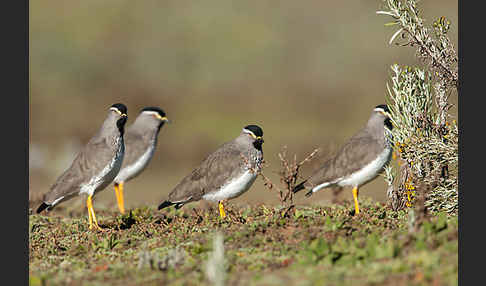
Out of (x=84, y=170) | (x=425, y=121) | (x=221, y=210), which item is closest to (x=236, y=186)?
(x=221, y=210)

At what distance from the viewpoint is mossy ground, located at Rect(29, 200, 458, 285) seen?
6692 mm

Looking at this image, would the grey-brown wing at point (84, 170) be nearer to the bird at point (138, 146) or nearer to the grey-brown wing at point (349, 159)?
the bird at point (138, 146)

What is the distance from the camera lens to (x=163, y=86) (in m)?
34.8

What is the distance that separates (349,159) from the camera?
12.0 meters

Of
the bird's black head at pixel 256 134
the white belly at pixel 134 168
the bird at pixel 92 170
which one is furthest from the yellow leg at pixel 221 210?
the white belly at pixel 134 168

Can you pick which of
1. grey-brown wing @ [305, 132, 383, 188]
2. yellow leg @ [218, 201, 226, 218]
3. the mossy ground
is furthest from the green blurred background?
the mossy ground

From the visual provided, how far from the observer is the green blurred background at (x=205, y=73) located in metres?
26.9

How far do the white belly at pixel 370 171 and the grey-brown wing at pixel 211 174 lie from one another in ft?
7.04

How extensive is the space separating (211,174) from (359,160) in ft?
9.17

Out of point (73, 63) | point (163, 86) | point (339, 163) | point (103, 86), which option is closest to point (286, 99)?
point (163, 86)

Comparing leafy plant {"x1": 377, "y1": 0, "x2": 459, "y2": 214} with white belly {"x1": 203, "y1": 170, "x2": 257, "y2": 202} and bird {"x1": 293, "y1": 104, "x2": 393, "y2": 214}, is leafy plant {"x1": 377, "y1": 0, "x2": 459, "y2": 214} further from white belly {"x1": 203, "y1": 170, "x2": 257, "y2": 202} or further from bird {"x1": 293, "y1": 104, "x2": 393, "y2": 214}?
white belly {"x1": 203, "y1": 170, "x2": 257, "y2": 202}

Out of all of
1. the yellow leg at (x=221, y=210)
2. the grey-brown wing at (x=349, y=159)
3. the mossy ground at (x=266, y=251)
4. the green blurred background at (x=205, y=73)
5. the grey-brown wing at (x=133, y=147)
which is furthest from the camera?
the green blurred background at (x=205, y=73)

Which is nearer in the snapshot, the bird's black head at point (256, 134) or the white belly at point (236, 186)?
the white belly at point (236, 186)

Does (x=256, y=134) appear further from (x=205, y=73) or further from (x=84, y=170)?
(x=205, y=73)
